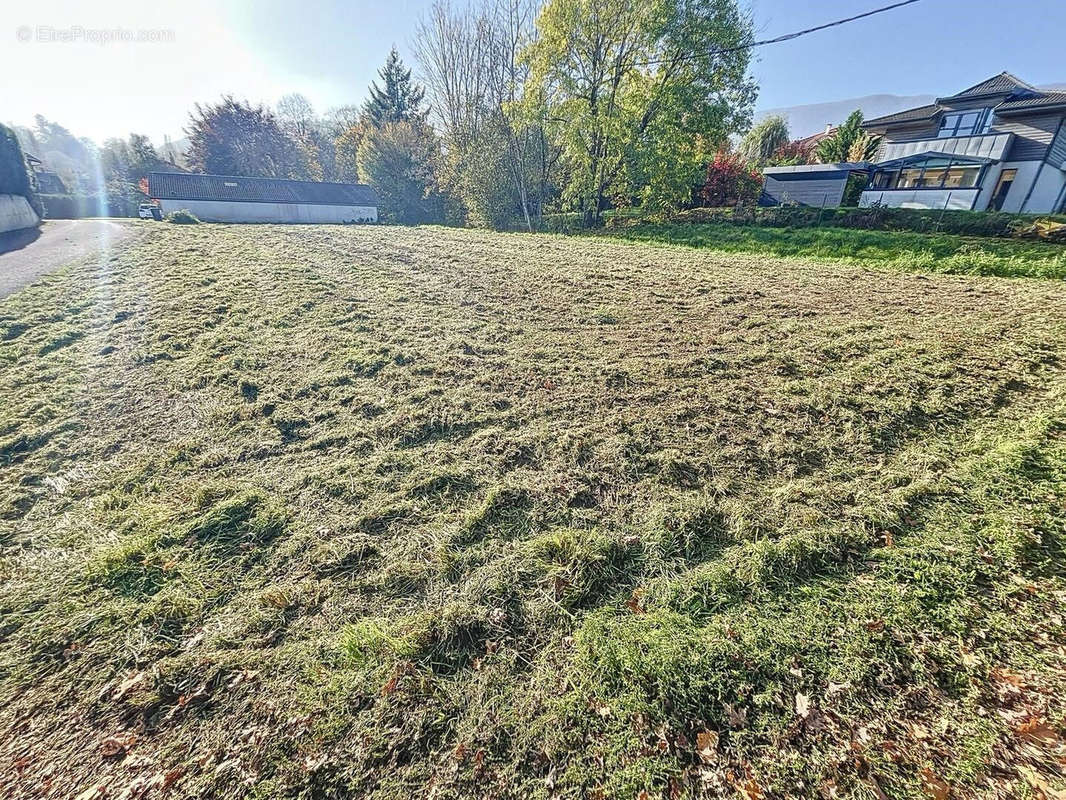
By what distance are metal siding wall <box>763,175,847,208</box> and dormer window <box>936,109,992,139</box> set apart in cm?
436

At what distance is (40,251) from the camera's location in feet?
36.4

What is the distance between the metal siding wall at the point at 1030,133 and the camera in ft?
52.3

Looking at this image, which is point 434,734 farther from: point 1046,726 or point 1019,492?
point 1019,492

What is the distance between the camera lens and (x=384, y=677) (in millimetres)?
1890

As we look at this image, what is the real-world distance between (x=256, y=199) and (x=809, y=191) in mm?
33952

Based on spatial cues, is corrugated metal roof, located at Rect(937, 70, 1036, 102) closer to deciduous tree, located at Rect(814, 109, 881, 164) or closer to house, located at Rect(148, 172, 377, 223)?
deciduous tree, located at Rect(814, 109, 881, 164)

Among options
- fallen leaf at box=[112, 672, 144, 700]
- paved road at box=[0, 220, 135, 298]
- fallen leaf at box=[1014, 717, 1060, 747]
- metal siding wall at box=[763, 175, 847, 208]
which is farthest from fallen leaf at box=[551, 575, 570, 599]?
metal siding wall at box=[763, 175, 847, 208]

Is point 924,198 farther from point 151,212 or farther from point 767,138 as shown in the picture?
point 151,212

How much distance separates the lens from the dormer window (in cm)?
1739

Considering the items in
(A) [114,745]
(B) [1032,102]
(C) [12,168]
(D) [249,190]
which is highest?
(B) [1032,102]

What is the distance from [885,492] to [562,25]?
20.5m

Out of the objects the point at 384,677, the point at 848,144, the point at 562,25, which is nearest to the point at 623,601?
the point at 384,677

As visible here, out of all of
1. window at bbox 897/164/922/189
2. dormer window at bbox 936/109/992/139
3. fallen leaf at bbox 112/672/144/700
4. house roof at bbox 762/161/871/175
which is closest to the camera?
fallen leaf at bbox 112/672/144/700

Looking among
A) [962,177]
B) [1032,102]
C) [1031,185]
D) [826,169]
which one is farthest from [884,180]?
[1032,102]
